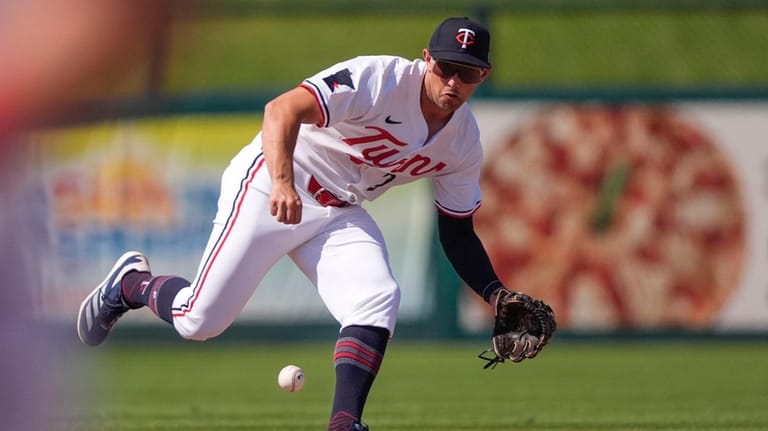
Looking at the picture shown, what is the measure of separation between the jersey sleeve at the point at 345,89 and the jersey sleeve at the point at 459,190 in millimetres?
641

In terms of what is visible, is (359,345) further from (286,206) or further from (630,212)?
(630,212)

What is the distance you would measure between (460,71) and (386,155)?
50 centimetres

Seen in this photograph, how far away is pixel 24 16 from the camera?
1438mm

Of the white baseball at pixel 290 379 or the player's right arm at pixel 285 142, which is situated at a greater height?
the player's right arm at pixel 285 142

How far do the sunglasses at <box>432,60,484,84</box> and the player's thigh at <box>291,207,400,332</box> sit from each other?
0.71 m

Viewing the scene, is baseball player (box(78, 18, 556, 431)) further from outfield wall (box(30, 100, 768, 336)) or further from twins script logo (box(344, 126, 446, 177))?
outfield wall (box(30, 100, 768, 336))

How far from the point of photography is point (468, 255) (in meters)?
5.41

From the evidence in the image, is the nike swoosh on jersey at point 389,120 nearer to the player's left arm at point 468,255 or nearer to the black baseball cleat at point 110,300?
the player's left arm at point 468,255

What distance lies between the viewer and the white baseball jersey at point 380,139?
15.7 feet

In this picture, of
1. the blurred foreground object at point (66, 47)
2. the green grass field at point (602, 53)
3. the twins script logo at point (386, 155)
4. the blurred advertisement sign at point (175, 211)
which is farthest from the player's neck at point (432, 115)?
the green grass field at point (602, 53)

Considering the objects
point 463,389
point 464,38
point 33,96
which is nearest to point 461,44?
point 464,38

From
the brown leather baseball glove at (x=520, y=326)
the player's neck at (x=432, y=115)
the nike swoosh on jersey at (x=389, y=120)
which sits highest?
the player's neck at (x=432, y=115)

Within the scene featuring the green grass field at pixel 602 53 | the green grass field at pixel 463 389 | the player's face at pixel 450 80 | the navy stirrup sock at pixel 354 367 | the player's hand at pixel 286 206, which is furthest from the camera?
the green grass field at pixel 602 53

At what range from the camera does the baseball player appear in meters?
4.62
